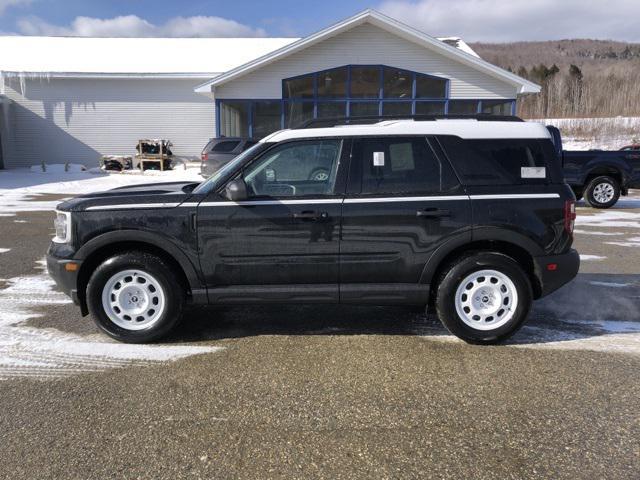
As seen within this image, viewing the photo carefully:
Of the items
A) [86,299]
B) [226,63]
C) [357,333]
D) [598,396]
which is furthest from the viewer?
[226,63]

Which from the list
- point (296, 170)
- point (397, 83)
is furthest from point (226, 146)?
point (296, 170)

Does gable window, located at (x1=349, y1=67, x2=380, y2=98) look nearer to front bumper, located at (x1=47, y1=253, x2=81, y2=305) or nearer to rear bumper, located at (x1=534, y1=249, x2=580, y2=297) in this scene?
rear bumper, located at (x1=534, y1=249, x2=580, y2=297)

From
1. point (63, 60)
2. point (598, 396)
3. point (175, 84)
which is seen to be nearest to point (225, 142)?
point (175, 84)

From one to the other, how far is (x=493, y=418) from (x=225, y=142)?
1417cm

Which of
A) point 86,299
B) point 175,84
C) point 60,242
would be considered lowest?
point 86,299

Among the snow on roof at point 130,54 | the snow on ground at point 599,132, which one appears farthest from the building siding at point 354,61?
the snow on ground at point 599,132

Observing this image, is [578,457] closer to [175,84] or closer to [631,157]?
[631,157]

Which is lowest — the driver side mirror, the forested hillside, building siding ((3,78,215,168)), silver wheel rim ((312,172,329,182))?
the driver side mirror

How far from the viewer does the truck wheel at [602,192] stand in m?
12.7

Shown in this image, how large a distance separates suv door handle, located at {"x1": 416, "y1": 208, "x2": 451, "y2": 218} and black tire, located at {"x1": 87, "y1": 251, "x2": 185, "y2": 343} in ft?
6.85

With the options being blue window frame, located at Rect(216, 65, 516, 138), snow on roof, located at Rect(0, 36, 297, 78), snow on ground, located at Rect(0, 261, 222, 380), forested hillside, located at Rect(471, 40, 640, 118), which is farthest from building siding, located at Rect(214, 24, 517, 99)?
forested hillside, located at Rect(471, 40, 640, 118)

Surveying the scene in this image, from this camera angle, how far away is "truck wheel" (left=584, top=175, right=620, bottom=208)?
12.7 meters

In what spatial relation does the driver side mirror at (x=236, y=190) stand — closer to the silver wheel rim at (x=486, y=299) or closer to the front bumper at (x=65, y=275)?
the front bumper at (x=65, y=275)

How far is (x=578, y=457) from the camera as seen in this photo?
268 cm
